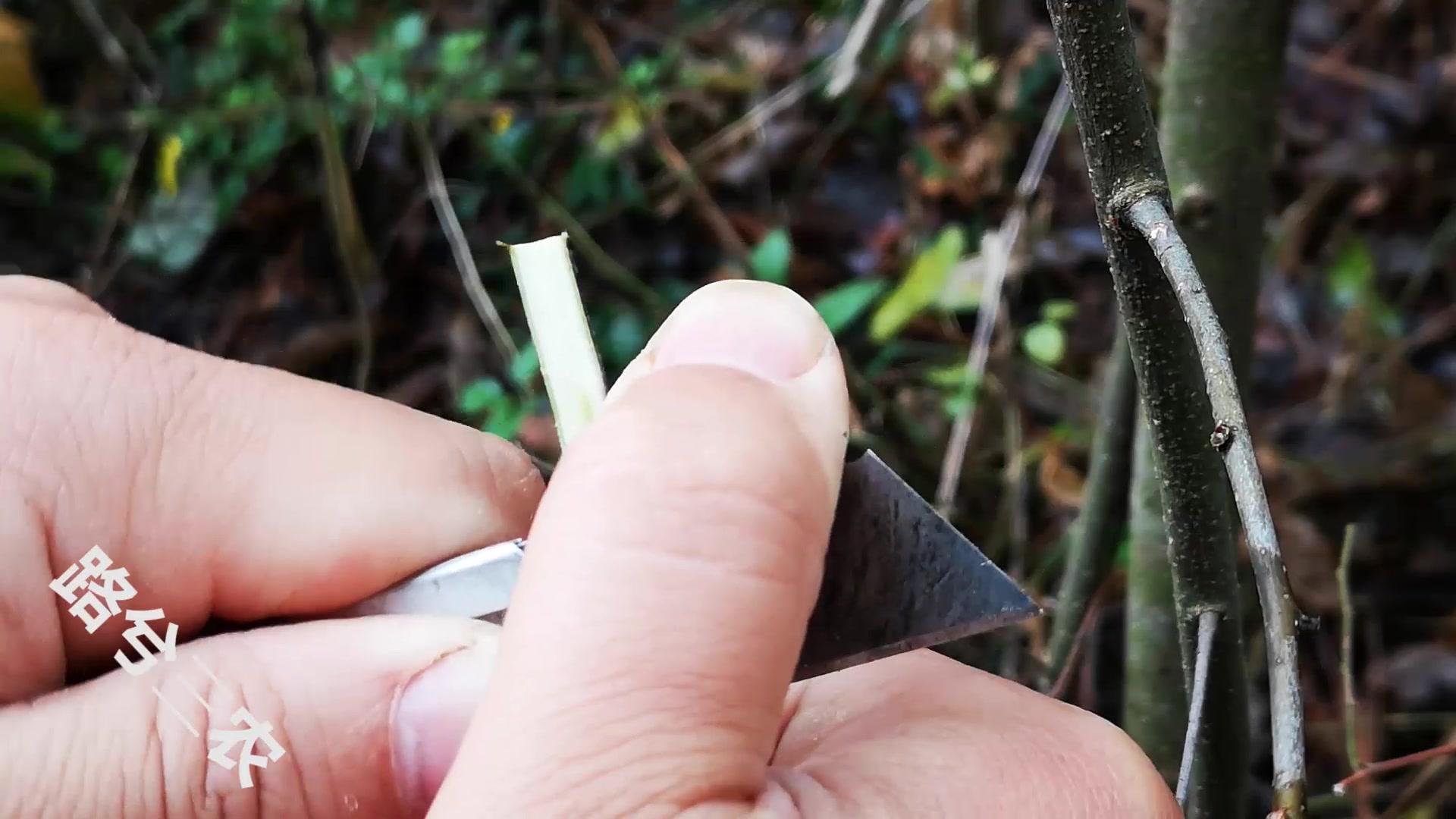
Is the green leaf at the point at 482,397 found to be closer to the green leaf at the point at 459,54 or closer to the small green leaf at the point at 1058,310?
the green leaf at the point at 459,54

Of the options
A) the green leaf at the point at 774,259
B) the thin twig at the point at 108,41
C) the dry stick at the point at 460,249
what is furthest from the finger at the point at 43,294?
the thin twig at the point at 108,41

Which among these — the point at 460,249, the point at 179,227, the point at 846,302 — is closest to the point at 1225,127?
the point at 846,302

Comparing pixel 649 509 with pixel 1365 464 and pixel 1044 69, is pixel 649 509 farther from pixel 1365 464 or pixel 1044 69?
pixel 1044 69

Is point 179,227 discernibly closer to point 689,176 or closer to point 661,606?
point 689,176

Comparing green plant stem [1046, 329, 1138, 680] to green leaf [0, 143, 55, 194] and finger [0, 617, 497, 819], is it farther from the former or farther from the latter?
green leaf [0, 143, 55, 194]

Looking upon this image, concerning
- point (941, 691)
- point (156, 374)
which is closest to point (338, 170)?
point (156, 374)

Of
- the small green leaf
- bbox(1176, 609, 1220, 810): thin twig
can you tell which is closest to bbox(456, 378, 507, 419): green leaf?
the small green leaf
